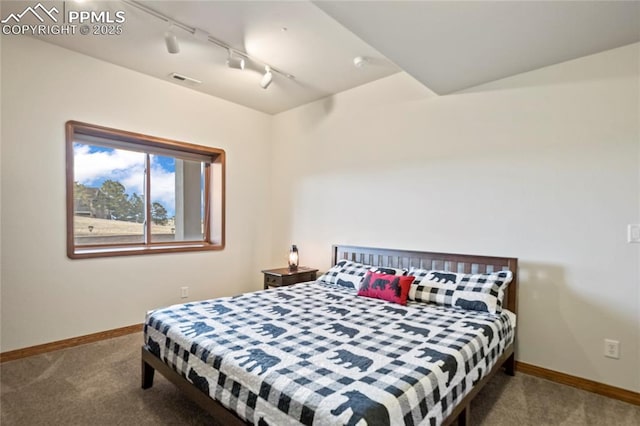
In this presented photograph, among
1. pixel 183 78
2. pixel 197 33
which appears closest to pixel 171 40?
pixel 197 33

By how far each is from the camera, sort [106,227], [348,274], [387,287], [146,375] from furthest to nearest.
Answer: [106,227] → [348,274] → [387,287] → [146,375]

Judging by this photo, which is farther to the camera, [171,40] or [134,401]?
[171,40]

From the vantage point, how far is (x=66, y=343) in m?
2.94

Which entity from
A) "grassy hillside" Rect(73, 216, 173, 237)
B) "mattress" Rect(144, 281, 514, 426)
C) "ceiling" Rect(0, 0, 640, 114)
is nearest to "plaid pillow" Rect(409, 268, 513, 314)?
"mattress" Rect(144, 281, 514, 426)

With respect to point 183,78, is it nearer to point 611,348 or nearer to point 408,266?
point 408,266

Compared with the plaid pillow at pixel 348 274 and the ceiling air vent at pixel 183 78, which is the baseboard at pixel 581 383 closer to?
the plaid pillow at pixel 348 274

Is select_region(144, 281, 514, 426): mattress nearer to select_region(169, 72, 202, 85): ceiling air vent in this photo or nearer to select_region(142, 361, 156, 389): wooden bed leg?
select_region(142, 361, 156, 389): wooden bed leg

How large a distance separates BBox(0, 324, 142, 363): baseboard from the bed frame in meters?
1.25

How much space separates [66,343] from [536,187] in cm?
434

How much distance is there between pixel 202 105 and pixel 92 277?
227 cm

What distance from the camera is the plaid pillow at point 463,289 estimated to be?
94.1 inches

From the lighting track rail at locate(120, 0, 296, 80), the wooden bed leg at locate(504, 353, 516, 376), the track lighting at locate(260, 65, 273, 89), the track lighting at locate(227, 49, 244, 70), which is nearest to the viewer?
the lighting track rail at locate(120, 0, 296, 80)

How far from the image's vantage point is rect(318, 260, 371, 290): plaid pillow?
315 centimetres

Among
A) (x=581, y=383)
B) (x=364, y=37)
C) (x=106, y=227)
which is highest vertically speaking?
(x=364, y=37)
